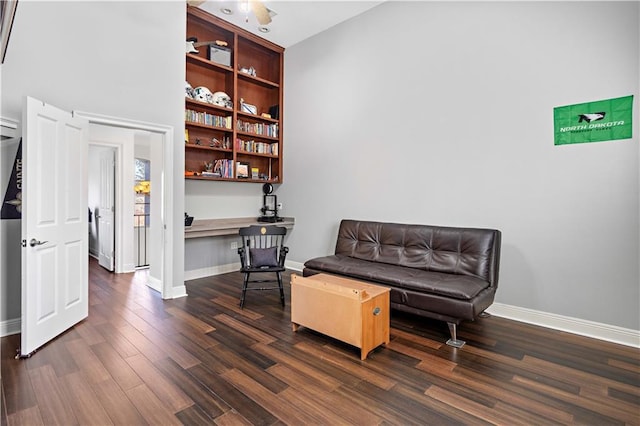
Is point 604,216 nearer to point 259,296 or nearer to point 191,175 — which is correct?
point 259,296

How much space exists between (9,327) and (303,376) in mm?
2615

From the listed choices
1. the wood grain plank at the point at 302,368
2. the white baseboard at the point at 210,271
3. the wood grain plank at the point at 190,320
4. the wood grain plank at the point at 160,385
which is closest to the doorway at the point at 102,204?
the white baseboard at the point at 210,271

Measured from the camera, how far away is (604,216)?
288cm

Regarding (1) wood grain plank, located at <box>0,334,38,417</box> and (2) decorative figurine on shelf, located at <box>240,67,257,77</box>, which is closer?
(1) wood grain plank, located at <box>0,334,38,417</box>

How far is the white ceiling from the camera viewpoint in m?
4.34

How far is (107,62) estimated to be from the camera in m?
3.38

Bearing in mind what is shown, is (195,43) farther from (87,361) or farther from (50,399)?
(50,399)

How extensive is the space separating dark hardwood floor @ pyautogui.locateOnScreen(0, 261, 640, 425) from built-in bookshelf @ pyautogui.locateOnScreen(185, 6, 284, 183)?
2.47m

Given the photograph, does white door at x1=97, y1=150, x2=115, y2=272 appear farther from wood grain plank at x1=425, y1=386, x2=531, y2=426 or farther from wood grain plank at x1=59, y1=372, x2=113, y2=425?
wood grain plank at x1=425, y1=386, x2=531, y2=426

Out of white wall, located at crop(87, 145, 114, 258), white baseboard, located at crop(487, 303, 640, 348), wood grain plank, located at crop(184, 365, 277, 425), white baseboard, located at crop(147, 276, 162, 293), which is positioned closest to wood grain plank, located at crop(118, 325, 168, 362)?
wood grain plank, located at crop(184, 365, 277, 425)

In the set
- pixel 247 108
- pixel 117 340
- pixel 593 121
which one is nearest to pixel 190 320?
pixel 117 340

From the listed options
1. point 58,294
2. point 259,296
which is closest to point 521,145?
point 259,296

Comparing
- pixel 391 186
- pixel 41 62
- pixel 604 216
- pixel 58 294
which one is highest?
pixel 41 62

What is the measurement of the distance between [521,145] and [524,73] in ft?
2.28
